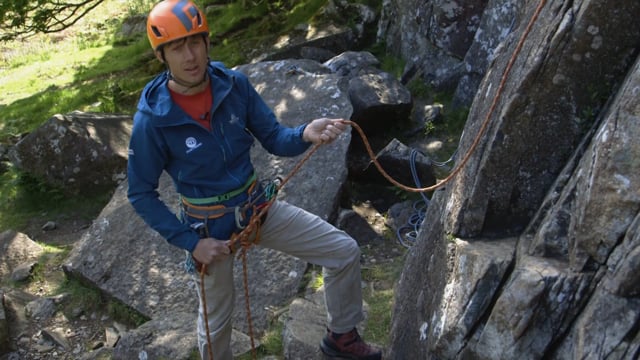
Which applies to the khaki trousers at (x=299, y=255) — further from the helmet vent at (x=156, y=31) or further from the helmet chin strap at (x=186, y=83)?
the helmet vent at (x=156, y=31)

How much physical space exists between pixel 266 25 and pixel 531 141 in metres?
12.2

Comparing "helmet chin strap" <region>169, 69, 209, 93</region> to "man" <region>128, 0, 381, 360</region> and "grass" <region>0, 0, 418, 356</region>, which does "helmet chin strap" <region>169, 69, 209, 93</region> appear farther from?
"grass" <region>0, 0, 418, 356</region>

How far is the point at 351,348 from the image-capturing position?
16.4 ft

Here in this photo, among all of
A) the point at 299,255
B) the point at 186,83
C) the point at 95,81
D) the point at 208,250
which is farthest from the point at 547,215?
the point at 95,81

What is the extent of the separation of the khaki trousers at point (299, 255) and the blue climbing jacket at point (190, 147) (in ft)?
1.17

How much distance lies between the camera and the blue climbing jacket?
427 centimetres

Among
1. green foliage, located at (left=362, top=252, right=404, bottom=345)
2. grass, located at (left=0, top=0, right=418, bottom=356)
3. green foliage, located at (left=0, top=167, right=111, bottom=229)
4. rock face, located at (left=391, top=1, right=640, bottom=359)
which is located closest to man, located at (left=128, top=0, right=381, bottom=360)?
rock face, located at (left=391, top=1, right=640, bottom=359)

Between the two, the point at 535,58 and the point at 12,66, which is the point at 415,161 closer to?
the point at 535,58

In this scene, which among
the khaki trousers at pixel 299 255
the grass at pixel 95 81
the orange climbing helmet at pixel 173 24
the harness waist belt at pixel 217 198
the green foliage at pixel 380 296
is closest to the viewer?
the orange climbing helmet at pixel 173 24

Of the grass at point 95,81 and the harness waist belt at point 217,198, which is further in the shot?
the grass at point 95,81

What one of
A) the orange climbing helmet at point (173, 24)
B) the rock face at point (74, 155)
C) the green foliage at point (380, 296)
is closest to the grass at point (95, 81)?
the green foliage at point (380, 296)

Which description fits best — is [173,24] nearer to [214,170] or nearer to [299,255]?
[214,170]

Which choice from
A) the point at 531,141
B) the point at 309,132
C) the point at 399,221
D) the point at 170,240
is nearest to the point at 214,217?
the point at 170,240

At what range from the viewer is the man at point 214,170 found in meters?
4.28
